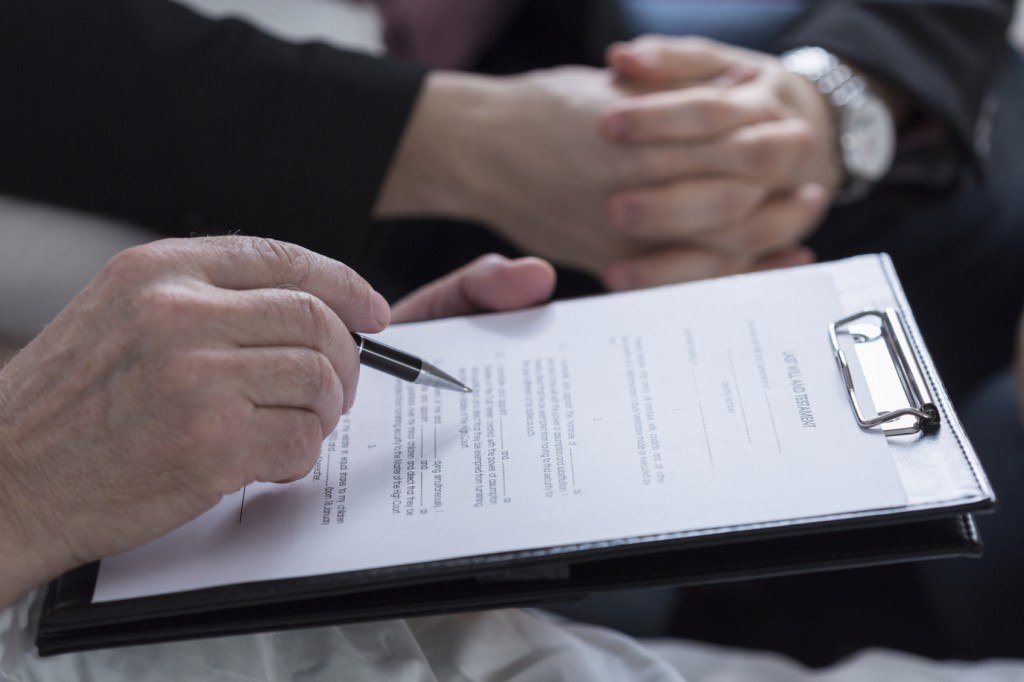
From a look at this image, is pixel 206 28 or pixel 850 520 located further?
pixel 206 28

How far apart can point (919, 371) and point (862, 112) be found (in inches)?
24.9

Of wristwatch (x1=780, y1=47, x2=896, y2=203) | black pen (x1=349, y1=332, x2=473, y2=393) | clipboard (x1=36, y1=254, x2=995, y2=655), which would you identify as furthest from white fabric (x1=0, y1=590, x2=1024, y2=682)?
wristwatch (x1=780, y1=47, x2=896, y2=203)

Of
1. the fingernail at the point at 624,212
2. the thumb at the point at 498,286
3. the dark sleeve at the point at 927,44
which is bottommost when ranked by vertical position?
the fingernail at the point at 624,212

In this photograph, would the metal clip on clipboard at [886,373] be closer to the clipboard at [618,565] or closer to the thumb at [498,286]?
the clipboard at [618,565]

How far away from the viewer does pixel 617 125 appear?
3.14 ft

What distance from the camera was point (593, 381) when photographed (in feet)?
2.10

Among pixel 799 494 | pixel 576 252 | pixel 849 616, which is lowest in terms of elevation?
pixel 849 616

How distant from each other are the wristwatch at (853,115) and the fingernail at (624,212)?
1.07 feet

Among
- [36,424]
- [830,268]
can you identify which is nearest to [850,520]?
[830,268]

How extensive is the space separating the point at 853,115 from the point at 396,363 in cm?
77

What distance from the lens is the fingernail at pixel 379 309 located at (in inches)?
23.5

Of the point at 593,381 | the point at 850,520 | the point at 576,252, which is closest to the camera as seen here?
the point at 850,520

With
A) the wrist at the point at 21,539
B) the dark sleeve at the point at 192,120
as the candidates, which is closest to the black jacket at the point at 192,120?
the dark sleeve at the point at 192,120

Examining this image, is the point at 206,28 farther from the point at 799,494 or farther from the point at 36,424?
the point at 799,494
